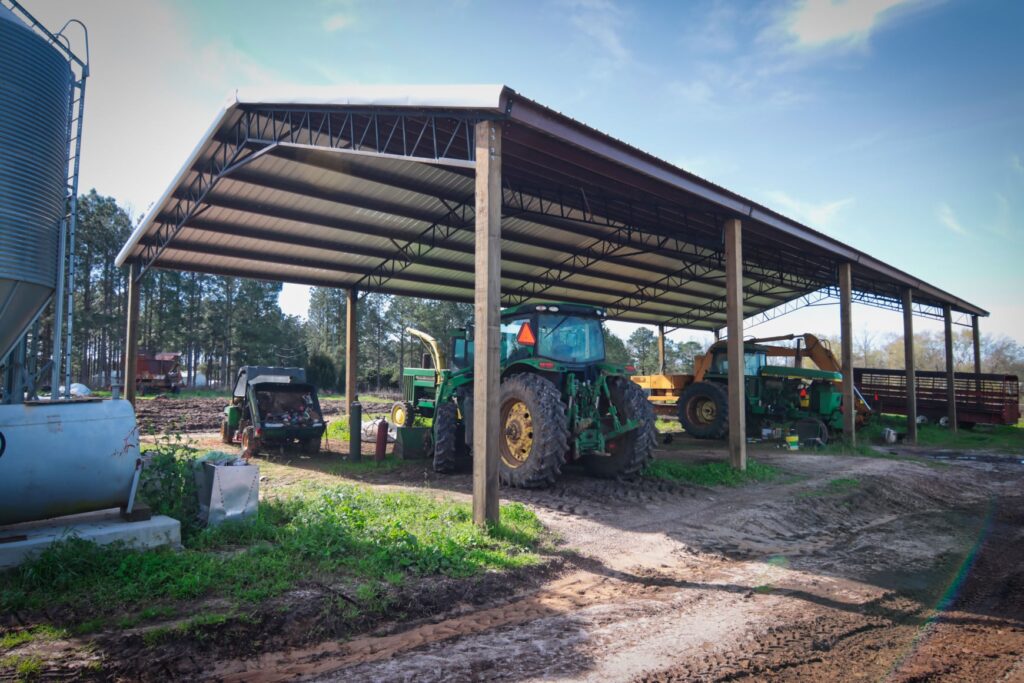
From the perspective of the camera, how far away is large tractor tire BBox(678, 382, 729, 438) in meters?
15.0

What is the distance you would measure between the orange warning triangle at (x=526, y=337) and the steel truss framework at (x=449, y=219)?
8.62 feet

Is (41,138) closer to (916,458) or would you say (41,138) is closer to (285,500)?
(285,500)

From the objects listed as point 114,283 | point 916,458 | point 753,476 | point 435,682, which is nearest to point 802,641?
point 435,682

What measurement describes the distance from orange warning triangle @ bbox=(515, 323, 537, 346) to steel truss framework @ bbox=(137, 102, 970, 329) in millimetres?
2627

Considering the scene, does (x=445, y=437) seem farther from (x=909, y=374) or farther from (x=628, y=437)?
(x=909, y=374)

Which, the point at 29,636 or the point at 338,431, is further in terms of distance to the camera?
the point at 338,431

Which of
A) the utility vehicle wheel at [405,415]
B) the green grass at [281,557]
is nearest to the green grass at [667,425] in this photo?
the utility vehicle wheel at [405,415]

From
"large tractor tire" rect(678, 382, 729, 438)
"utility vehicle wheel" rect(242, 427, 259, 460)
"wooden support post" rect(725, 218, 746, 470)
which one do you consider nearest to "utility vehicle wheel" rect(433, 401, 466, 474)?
"utility vehicle wheel" rect(242, 427, 259, 460)

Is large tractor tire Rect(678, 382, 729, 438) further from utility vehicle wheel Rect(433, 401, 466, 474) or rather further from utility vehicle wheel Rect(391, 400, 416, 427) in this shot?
utility vehicle wheel Rect(433, 401, 466, 474)

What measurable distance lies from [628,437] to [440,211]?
7414 millimetres

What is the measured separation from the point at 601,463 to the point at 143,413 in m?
→ 18.8

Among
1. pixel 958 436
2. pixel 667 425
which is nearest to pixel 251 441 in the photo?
pixel 667 425

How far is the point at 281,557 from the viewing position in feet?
15.5

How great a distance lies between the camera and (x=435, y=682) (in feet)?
10.1
